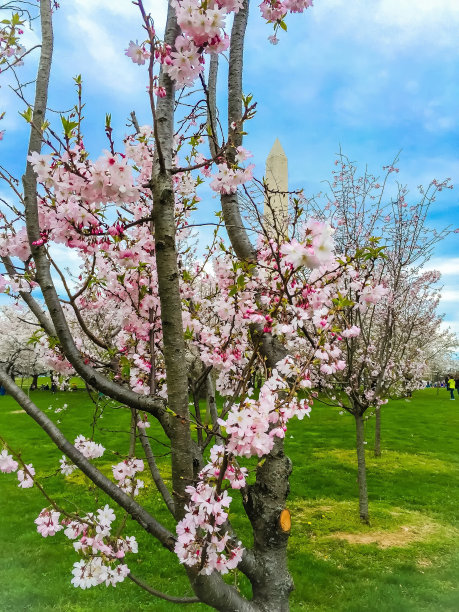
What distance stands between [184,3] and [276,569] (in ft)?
10.1

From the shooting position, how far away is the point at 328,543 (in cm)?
652

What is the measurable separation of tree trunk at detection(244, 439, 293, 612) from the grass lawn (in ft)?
0.90

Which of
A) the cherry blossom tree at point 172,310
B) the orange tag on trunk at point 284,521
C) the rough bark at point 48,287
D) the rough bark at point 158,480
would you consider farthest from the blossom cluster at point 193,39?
the orange tag on trunk at point 284,521

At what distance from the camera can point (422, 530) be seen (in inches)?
284

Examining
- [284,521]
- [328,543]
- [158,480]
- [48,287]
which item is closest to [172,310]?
[48,287]

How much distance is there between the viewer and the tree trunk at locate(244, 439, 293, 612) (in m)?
2.72

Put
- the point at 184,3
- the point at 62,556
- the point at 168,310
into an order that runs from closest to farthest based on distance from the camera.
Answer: the point at 184,3
the point at 168,310
the point at 62,556

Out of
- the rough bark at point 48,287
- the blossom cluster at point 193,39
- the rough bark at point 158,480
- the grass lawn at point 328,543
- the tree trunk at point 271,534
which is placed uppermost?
the blossom cluster at point 193,39

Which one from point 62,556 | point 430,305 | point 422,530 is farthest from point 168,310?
point 430,305

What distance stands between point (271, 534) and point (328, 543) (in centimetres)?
433

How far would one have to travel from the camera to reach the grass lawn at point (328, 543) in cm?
513

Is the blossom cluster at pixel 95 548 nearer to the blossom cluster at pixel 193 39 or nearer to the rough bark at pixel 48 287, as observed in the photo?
the rough bark at pixel 48 287

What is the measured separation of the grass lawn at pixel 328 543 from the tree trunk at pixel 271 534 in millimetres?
273

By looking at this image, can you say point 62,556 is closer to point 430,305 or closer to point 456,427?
point 430,305
